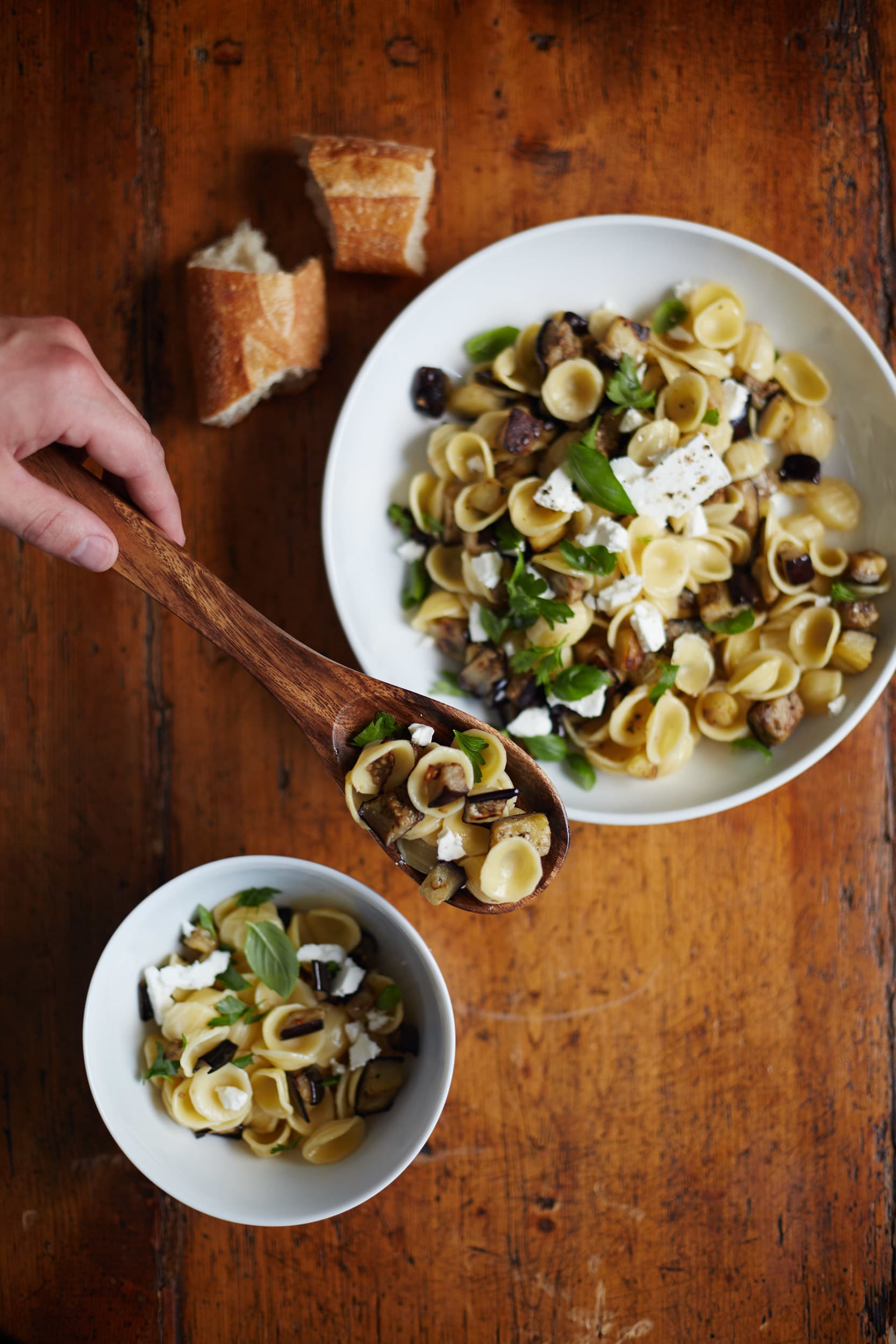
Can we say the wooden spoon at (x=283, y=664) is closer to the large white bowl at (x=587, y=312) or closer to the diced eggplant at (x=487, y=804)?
the diced eggplant at (x=487, y=804)

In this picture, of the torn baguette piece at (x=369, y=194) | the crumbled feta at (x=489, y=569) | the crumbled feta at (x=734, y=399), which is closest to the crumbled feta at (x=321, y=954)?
the crumbled feta at (x=489, y=569)

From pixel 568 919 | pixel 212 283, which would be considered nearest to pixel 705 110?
pixel 212 283

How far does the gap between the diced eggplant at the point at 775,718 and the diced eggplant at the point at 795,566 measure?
269 millimetres

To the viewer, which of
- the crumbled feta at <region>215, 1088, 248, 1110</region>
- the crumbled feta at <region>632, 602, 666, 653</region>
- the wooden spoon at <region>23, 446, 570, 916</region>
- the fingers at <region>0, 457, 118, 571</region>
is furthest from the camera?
the crumbled feta at <region>632, 602, 666, 653</region>

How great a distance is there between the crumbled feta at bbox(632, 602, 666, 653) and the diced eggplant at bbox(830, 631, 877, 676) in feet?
1.37

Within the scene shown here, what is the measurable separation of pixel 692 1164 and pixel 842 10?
9.79 ft

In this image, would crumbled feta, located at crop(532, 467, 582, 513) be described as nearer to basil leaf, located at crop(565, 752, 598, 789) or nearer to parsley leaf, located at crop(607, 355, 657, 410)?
parsley leaf, located at crop(607, 355, 657, 410)

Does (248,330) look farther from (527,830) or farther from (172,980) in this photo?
(172,980)

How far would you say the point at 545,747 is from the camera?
2.04 m

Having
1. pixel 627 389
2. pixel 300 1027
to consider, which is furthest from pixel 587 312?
pixel 300 1027

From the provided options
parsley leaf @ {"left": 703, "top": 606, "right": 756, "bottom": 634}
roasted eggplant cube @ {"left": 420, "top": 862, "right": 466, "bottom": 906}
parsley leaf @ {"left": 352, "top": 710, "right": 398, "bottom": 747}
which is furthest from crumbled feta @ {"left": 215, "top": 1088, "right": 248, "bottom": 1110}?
parsley leaf @ {"left": 703, "top": 606, "right": 756, "bottom": 634}

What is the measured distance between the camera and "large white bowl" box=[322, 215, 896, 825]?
80.3 inches

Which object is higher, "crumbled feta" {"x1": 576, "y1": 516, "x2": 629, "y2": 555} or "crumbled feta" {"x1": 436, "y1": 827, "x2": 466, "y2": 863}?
"crumbled feta" {"x1": 576, "y1": 516, "x2": 629, "y2": 555}

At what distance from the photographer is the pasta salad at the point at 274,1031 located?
6.30 feet
